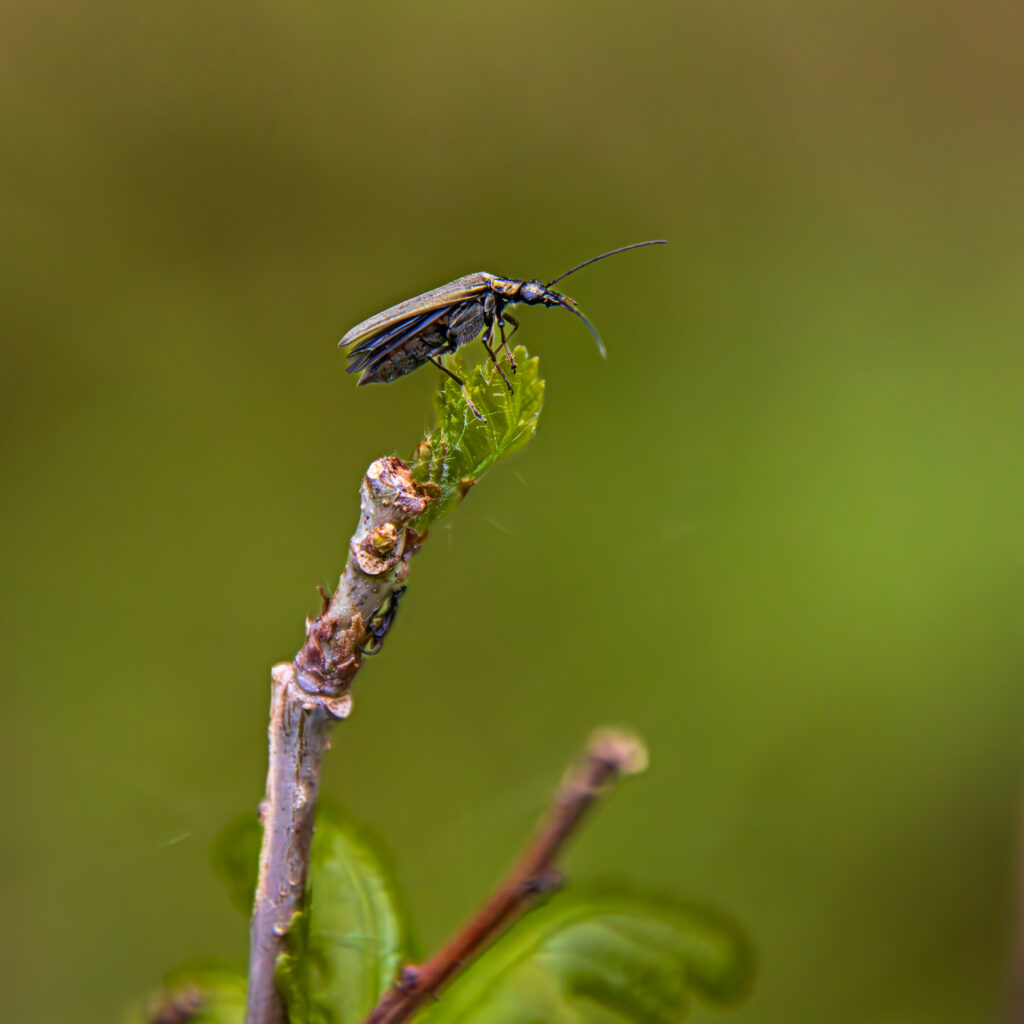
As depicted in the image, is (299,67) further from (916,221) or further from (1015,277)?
(1015,277)

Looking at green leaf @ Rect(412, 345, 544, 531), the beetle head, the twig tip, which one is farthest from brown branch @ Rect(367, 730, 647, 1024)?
the beetle head

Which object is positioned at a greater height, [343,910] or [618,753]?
[618,753]

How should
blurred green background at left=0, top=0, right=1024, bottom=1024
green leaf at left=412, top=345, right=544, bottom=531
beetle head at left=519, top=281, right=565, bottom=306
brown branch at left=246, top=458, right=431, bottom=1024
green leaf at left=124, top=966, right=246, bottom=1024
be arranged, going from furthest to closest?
blurred green background at left=0, top=0, right=1024, bottom=1024 < beetle head at left=519, top=281, right=565, bottom=306 < green leaf at left=124, top=966, right=246, bottom=1024 < green leaf at left=412, top=345, right=544, bottom=531 < brown branch at left=246, top=458, right=431, bottom=1024

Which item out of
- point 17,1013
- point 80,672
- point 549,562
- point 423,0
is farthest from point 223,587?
point 423,0

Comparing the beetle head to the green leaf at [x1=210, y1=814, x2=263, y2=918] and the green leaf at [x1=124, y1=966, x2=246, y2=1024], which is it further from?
the green leaf at [x1=124, y1=966, x2=246, y2=1024]

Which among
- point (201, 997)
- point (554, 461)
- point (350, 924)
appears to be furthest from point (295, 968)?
point (554, 461)

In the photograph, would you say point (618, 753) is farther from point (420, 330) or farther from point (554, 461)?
point (554, 461)
